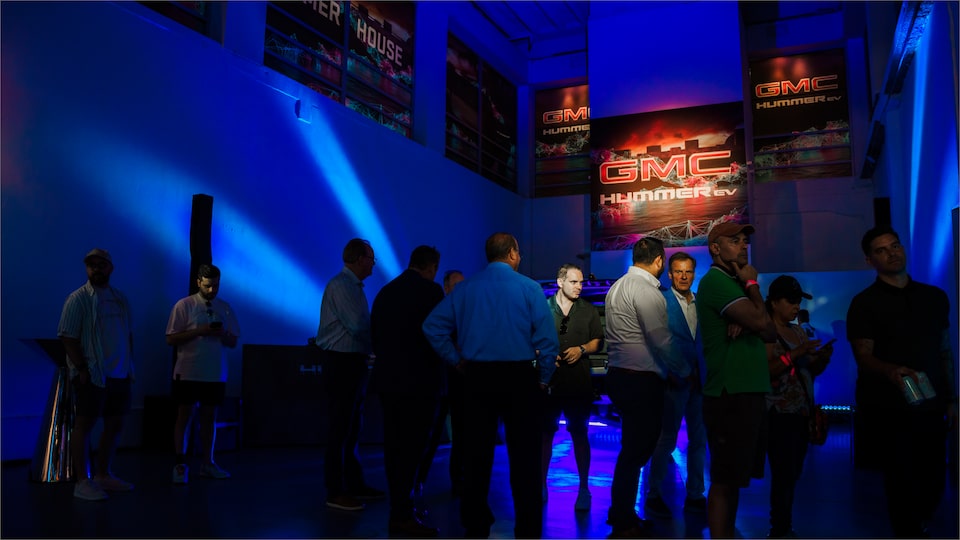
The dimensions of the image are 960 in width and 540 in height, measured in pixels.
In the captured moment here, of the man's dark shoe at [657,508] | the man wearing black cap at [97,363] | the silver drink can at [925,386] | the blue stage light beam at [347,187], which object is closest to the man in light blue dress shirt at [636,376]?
the man's dark shoe at [657,508]

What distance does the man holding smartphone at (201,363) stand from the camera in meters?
4.71

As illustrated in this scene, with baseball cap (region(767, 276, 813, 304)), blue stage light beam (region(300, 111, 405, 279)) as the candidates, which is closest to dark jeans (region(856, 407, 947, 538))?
baseball cap (region(767, 276, 813, 304))

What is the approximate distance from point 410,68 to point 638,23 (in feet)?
13.4

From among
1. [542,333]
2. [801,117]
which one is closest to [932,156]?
[542,333]

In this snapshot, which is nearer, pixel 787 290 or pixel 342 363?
pixel 787 290

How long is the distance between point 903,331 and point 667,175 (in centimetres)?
879

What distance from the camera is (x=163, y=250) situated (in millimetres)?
6602

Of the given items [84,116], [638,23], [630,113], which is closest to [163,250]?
[84,116]

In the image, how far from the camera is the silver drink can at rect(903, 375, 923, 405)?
2.69m

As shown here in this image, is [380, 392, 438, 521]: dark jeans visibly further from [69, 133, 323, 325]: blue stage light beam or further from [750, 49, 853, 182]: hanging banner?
[750, 49, 853, 182]: hanging banner

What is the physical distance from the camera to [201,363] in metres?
4.76

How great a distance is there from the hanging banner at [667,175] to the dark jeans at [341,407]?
26.8 ft

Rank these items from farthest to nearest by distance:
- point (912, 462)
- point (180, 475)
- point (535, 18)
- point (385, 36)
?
1. point (535, 18)
2. point (385, 36)
3. point (180, 475)
4. point (912, 462)

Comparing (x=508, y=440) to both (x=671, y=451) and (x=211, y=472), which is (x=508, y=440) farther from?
(x=211, y=472)
